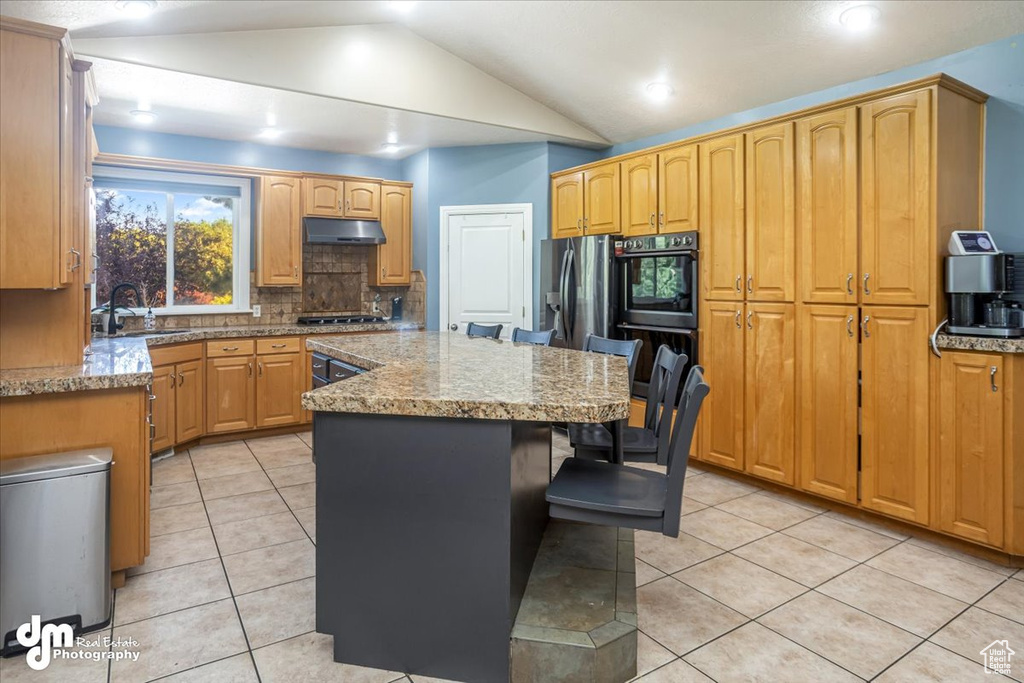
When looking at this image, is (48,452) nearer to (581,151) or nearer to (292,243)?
(292,243)

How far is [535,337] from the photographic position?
12.2 feet

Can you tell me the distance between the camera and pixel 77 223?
2688mm

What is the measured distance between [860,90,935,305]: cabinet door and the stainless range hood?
3.94 m

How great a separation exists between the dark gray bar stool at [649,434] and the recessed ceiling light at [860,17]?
2.14m

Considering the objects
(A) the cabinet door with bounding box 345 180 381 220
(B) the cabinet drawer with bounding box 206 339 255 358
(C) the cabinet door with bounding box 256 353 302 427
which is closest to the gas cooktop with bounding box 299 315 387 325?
(C) the cabinet door with bounding box 256 353 302 427

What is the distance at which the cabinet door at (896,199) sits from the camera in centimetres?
289

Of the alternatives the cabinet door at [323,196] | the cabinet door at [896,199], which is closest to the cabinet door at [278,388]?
the cabinet door at [323,196]

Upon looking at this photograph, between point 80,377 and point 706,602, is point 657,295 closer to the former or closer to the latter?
point 706,602

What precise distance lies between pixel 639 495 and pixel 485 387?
23.1 inches

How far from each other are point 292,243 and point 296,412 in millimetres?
1505

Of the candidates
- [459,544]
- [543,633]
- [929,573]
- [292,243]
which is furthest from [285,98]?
[929,573]

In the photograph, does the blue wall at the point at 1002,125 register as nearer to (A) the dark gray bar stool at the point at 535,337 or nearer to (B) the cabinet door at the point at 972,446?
(B) the cabinet door at the point at 972,446

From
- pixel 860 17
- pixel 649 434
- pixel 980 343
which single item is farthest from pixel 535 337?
pixel 860 17

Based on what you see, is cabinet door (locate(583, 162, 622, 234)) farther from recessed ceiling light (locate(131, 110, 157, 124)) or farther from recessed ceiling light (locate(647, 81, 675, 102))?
recessed ceiling light (locate(131, 110, 157, 124))
